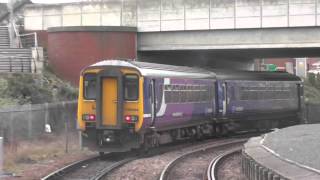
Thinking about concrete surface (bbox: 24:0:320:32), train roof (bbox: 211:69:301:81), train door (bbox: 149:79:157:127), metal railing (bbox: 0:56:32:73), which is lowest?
train door (bbox: 149:79:157:127)

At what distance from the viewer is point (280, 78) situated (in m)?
36.4

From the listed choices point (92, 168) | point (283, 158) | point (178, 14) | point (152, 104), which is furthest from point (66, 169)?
point (178, 14)

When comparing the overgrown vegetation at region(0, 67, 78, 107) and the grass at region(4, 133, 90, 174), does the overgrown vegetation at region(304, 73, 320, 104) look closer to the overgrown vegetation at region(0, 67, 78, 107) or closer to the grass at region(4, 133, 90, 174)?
the overgrown vegetation at region(0, 67, 78, 107)

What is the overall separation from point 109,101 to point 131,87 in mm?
825

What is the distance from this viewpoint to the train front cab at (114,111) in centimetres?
2011

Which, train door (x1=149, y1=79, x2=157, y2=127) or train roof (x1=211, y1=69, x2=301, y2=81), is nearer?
train door (x1=149, y1=79, x2=157, y2=127)

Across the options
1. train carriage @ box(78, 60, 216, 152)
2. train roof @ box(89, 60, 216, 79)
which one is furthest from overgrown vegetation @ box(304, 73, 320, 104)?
train carriage @ box(78, 60, 216, 152)

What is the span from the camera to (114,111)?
20.2 m

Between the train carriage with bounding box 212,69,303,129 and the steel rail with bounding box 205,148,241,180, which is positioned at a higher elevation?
the train carriage with bounding box 212,69,303,129

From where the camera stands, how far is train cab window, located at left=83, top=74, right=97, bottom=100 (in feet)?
67.8

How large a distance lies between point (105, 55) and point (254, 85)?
7944 millimetres

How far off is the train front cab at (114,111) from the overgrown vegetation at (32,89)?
18.5ft

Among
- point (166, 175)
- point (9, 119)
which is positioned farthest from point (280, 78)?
point (166, 175)

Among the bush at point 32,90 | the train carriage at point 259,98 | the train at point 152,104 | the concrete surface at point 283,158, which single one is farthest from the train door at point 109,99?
the train carriage at point 259,98
